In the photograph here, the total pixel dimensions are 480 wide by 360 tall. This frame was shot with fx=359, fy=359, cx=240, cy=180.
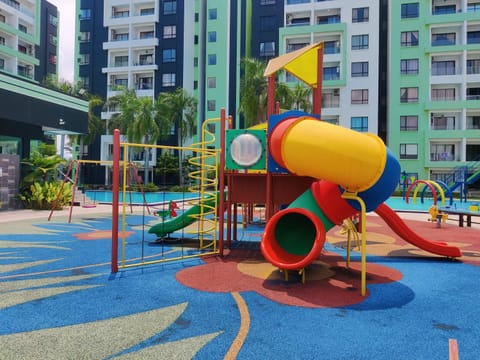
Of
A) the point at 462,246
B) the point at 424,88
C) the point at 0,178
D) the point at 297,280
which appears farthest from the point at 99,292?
the point at 424,88

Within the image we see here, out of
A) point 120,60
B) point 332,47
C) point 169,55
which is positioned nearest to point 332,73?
point 332,47

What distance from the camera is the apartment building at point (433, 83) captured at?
41.6m

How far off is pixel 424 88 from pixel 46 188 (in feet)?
136

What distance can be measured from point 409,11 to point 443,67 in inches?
314

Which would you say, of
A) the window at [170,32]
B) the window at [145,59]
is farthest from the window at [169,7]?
the window at [145,59]

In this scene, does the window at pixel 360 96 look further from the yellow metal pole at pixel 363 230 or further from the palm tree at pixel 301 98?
the yellow metal pole at pixel 363 230

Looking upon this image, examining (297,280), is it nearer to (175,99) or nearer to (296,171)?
(296,171)

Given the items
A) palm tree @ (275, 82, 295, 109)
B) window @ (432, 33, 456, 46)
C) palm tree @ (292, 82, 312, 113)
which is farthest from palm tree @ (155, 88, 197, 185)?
window @ (432, 33, 456, 46)

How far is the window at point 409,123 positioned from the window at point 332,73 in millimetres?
9369

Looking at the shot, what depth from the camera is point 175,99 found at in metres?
43.9

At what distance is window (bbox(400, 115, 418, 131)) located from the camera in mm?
43062

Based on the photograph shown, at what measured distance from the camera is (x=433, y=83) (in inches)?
1673

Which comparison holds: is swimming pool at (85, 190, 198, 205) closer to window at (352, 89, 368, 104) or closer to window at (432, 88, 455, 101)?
window at (352, 89, 368, 104)

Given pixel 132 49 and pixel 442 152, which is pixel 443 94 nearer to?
pixel 442 152
